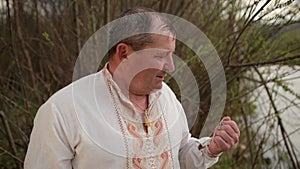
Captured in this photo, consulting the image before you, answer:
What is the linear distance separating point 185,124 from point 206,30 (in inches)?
55.8

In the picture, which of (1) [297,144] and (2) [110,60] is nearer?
(2) [110,60]

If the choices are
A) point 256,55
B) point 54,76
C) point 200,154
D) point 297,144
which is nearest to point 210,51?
point 256,55

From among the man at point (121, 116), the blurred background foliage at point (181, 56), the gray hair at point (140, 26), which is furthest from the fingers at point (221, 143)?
the blurred background foliage at point (181, 56)

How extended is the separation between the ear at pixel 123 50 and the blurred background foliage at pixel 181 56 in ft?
2.95

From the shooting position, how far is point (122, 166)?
1472 mm

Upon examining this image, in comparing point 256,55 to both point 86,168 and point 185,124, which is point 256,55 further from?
point 86,168

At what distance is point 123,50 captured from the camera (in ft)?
4.93

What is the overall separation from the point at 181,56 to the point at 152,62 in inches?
59.1

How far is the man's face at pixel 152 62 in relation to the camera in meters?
1.48

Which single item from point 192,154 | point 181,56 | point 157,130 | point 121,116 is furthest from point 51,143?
point 181,56

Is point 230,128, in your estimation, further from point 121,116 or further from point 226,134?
point 121,116

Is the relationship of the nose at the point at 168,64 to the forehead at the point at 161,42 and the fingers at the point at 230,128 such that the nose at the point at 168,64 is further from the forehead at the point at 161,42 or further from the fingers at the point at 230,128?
the fingers at the point at 230,128

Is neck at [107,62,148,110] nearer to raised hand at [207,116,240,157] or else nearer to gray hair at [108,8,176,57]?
gray hair at [108,8,176,57]

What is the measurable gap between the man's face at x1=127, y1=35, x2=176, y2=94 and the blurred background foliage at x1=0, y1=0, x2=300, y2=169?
2.83 feet
